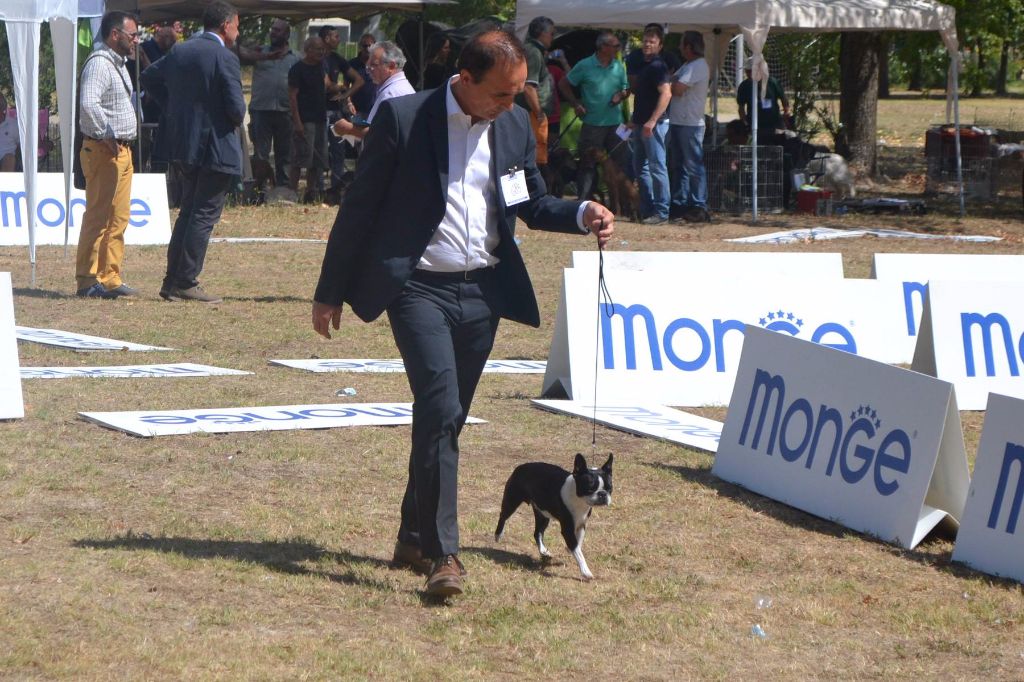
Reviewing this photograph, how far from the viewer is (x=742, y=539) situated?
6.15 meters

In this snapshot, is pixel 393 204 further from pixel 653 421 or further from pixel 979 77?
pixel 979 77

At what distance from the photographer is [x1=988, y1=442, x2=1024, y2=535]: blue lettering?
18.7ft

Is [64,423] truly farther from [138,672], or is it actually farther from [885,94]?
[885,94]

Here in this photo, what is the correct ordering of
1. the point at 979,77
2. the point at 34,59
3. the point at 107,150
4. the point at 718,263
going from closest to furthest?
the point at 718,263 → the point at 107,150 → the point at 34,59 → the point at 979,77

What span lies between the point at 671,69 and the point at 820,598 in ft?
49.6

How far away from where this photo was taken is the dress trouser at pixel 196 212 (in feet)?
38.9

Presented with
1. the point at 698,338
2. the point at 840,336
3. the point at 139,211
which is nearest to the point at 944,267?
the point at 840,336

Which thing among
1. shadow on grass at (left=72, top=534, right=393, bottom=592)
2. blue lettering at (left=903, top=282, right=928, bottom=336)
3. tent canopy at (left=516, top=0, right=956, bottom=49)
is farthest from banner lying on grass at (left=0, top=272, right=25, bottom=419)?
tent canopy at (left=516, top=0, right=956, bottom=49)

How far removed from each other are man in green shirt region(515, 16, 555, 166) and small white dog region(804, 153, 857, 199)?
425 centimetres

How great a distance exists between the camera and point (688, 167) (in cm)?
1912

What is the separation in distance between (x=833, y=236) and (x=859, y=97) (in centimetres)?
742

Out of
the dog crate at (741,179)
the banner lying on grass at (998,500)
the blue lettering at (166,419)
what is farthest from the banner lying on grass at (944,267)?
the dog crate at (741,179)

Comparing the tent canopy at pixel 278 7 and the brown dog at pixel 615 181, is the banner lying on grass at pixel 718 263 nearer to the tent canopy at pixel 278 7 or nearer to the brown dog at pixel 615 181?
the brown dog at pixel 615 181

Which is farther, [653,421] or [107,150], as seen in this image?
[107,150]
